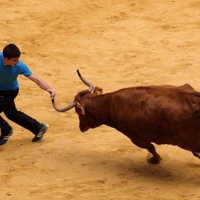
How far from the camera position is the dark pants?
1187 centimetres

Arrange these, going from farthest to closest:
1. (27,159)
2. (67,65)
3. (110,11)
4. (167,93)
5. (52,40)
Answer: (110,11), (52,40), (67,65), (27,159), (167,93)

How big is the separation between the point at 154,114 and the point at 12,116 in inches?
94.1

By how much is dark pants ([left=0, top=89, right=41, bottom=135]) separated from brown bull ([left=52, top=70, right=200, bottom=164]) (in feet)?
3.15

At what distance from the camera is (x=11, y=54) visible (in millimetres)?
11219

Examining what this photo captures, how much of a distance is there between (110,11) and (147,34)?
1.57 meters

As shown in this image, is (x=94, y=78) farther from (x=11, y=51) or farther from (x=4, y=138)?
(x=11, y=51)

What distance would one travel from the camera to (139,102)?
35.3ft

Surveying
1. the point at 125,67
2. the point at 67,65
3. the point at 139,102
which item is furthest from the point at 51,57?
the point at 139,102

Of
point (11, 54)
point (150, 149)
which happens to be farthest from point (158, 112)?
point (11, 54)

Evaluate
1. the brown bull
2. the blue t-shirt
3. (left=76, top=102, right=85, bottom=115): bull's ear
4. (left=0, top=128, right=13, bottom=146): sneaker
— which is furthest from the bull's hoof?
(left=0, top=128, right=13, bottom=146): sneaker

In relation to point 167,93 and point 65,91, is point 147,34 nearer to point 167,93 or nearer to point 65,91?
point 65,91

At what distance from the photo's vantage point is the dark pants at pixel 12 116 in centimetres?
1187

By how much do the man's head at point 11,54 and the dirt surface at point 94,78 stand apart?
1346 mm

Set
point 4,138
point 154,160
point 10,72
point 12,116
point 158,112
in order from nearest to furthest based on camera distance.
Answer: point 158,112 < point 154,160 < point 10,72 < point 12,116 < point 4,138
